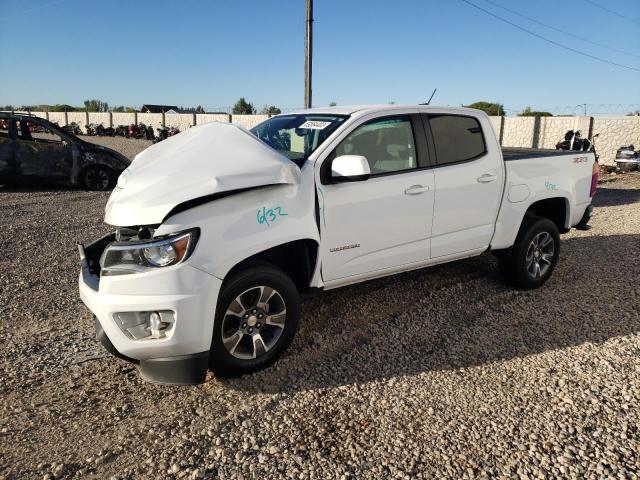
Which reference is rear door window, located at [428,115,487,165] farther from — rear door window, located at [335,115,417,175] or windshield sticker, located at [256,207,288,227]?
windshield sticker, located at [256,207,288,227]

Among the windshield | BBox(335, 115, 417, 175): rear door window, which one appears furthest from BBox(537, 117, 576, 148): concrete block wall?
the windshield

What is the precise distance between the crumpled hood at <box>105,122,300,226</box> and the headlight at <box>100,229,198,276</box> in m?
0.14

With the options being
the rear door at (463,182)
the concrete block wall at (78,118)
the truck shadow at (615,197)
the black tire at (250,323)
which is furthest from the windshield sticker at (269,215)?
the concrete block wall at (78,118)

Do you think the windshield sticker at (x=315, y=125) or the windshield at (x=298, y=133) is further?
the windshield sticker at (x=315, y=125)

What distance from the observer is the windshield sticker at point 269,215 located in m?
3.33

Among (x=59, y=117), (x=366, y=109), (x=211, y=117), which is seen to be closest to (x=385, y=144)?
(x=366, y=109)

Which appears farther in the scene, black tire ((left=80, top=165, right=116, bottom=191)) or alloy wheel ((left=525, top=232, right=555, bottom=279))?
black tire ((left=80, top=165, right=116, bottom=191))

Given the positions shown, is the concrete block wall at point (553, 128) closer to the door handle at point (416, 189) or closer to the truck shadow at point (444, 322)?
the truck shadow at point (444, 322)

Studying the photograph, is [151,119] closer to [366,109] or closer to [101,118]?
[101,118]

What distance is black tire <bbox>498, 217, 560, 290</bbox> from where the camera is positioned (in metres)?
5.08

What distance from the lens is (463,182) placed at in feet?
14.6

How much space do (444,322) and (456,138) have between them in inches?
64.2

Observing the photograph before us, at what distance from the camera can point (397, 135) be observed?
423 centimetres

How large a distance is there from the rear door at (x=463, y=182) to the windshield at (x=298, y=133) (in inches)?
35.7
